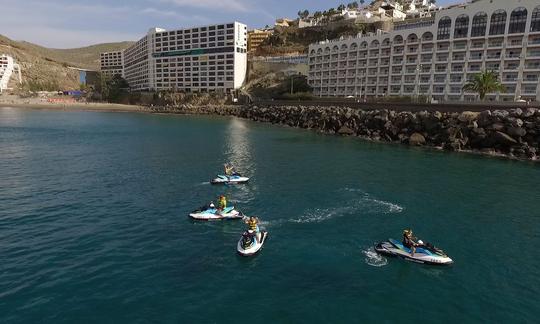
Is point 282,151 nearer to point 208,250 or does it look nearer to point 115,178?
point 115,178

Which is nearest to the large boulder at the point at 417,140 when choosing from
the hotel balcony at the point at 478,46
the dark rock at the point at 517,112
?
the dark rock at the point at 517,112

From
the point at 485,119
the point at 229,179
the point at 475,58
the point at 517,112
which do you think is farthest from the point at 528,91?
the point at 229,179

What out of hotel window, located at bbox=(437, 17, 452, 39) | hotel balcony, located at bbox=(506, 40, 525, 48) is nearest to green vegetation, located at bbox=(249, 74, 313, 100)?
hotel window, located at bbox=(437, 17, 452, 39)

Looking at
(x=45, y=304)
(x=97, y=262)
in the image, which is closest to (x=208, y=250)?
(x=97, y=262)

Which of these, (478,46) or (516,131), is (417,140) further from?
(478,46)

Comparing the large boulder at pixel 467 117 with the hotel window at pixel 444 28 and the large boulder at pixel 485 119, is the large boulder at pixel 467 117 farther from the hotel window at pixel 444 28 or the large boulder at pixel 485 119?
the hotel window at pixel 444 28

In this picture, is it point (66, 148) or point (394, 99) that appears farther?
point (394, 99)
